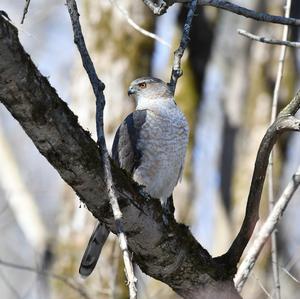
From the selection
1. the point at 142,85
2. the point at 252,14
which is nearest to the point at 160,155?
the point at 142,85

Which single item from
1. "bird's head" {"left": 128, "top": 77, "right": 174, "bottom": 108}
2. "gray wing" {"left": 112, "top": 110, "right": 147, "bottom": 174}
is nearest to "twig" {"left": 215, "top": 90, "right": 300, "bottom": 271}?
"gray wing" {"left": 112, "top": 110, "right": 147, "bottom": 174}

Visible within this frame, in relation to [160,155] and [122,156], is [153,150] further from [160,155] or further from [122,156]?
[122,156]

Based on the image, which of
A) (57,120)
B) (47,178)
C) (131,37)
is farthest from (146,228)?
(47,178)

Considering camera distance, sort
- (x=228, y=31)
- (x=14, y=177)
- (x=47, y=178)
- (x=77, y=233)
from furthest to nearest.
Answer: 1. (x=47, y=178)
2. (x=228, y=31)
3. (x=14, y=177)
4. (x=77, y=233)

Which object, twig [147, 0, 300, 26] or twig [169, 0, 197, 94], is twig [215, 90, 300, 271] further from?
twig [169, 0, 197, 94]

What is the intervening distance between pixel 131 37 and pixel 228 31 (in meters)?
2.78

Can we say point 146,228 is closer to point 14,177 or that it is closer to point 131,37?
point 131,37

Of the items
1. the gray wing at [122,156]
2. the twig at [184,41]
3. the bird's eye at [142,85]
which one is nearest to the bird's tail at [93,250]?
the gray wing at [122,156]

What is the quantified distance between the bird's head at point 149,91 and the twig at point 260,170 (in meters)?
1.60

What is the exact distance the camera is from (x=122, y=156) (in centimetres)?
500

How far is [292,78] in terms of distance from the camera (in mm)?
9188

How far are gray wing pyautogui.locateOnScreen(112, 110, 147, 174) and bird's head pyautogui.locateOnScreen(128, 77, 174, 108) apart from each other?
0.48 m

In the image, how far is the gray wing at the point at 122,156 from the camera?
480 centimetres

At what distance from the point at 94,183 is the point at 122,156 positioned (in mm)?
1711
